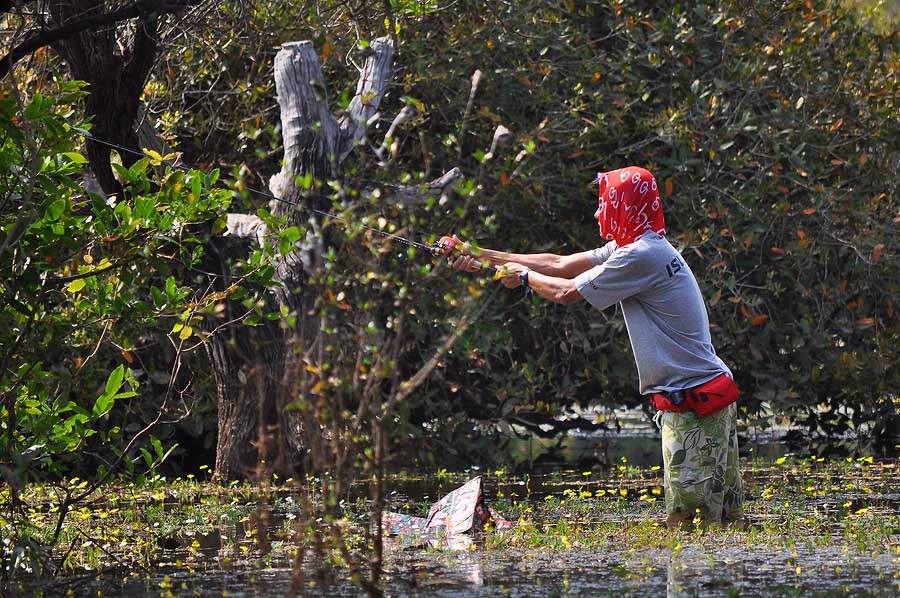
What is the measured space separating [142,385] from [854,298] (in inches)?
259

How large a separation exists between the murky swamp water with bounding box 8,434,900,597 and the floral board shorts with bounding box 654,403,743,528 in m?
0.16

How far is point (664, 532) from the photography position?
686 cm

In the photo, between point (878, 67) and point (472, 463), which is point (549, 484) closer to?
point (472, 463)

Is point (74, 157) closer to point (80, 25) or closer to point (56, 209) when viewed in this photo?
point (56, 209)

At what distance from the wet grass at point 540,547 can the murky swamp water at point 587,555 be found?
11 mm

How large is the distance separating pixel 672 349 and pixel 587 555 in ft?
3.90

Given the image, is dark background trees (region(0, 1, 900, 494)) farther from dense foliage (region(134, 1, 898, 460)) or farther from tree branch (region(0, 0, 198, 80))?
tree branch (region(0, 0, 198, 80))

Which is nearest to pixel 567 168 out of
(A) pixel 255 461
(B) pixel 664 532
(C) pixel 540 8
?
(C) pixel 540 8

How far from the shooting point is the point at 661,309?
6906 mm

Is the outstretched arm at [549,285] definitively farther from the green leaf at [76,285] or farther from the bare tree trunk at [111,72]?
the bare tree trunk at [111,72]

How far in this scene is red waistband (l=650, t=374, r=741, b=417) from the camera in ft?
22.2

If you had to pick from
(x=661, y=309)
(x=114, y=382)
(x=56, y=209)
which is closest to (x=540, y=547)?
(x=661, y=309)

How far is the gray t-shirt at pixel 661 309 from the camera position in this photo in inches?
269

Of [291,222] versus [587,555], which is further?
[291,222]
